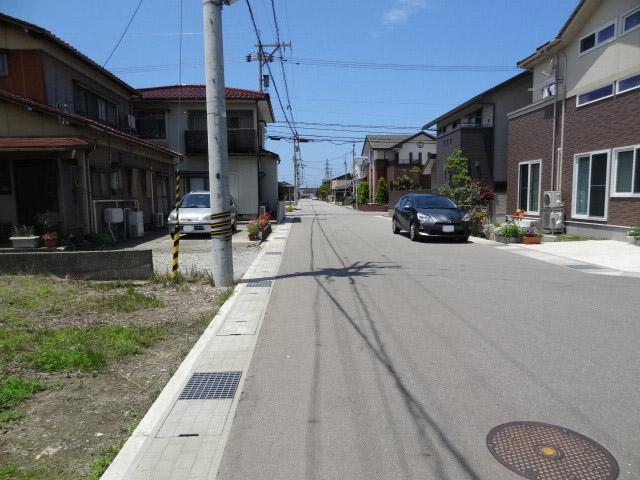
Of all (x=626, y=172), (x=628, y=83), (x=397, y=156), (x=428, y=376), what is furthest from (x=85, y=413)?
(x=397, y=156)

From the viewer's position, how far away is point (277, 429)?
10.7ft

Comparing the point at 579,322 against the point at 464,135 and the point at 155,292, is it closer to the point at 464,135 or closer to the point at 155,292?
the point at 155,292

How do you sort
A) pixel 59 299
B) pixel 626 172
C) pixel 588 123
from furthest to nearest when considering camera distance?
pixel 588 123 → pixel 626 172 → pixel 59 299

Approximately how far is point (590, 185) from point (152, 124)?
20034 mm

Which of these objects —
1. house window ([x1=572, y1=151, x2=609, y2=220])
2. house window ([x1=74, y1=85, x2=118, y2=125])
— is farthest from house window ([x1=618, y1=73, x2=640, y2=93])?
house window ([x1=74, y1=85, x2=118, y2=125])

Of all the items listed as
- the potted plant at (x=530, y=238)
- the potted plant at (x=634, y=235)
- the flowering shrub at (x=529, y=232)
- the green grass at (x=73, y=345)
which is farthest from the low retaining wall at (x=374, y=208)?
the green grass at (x=73, y=345)

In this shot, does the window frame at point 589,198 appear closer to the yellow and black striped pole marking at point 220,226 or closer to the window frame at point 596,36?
the window frame at point 596,36

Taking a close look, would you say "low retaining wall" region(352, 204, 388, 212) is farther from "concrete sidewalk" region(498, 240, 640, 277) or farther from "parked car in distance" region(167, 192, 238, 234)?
"concrete sidewalk" region(498, 240, 640, 277)

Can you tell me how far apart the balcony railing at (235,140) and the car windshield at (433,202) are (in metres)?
11.0

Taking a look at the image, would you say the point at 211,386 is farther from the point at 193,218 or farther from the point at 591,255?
the point at 193,218

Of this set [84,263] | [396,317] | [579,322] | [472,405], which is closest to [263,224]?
[84,263]

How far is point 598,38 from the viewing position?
563 inches

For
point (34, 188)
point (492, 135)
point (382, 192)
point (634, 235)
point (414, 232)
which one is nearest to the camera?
point (634, 235)

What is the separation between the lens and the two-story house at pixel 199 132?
77.7ft
